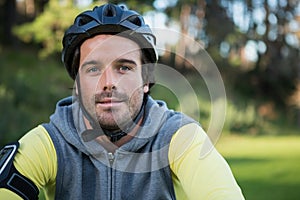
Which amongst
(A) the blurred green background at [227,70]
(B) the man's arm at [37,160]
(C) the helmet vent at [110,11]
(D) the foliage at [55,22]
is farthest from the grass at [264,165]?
(B) the man's arm at [37,160]

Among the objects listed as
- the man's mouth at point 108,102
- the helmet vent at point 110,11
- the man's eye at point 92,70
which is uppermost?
the helmet vent at point 110,11

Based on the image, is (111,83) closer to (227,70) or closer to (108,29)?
(108,29)

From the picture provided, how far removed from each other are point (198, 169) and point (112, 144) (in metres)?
0.48

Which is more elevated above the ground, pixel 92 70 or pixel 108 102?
pixel 92 70

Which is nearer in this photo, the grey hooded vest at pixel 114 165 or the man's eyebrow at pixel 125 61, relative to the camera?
the grey hooded vest at pixel 114 165

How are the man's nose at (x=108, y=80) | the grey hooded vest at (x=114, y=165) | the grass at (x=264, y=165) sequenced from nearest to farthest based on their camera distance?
the grey hooded vest at (x=114, y=165) < the man's nose at (x=108, y=80) < the grass at (x=264, y=165)

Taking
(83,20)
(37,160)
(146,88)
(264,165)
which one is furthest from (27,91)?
(37,160)

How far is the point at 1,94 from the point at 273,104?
815 inches

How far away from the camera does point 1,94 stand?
991 centimetres

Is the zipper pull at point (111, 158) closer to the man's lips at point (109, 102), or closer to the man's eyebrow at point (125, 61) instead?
the man's lips at point (109, 102)

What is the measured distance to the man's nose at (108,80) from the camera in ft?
7.30

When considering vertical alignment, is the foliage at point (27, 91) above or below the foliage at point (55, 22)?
below

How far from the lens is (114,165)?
215 cm

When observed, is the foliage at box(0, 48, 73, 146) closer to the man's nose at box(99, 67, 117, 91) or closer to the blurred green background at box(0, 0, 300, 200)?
the blurred green background at box(0, 0, 300, 200)
